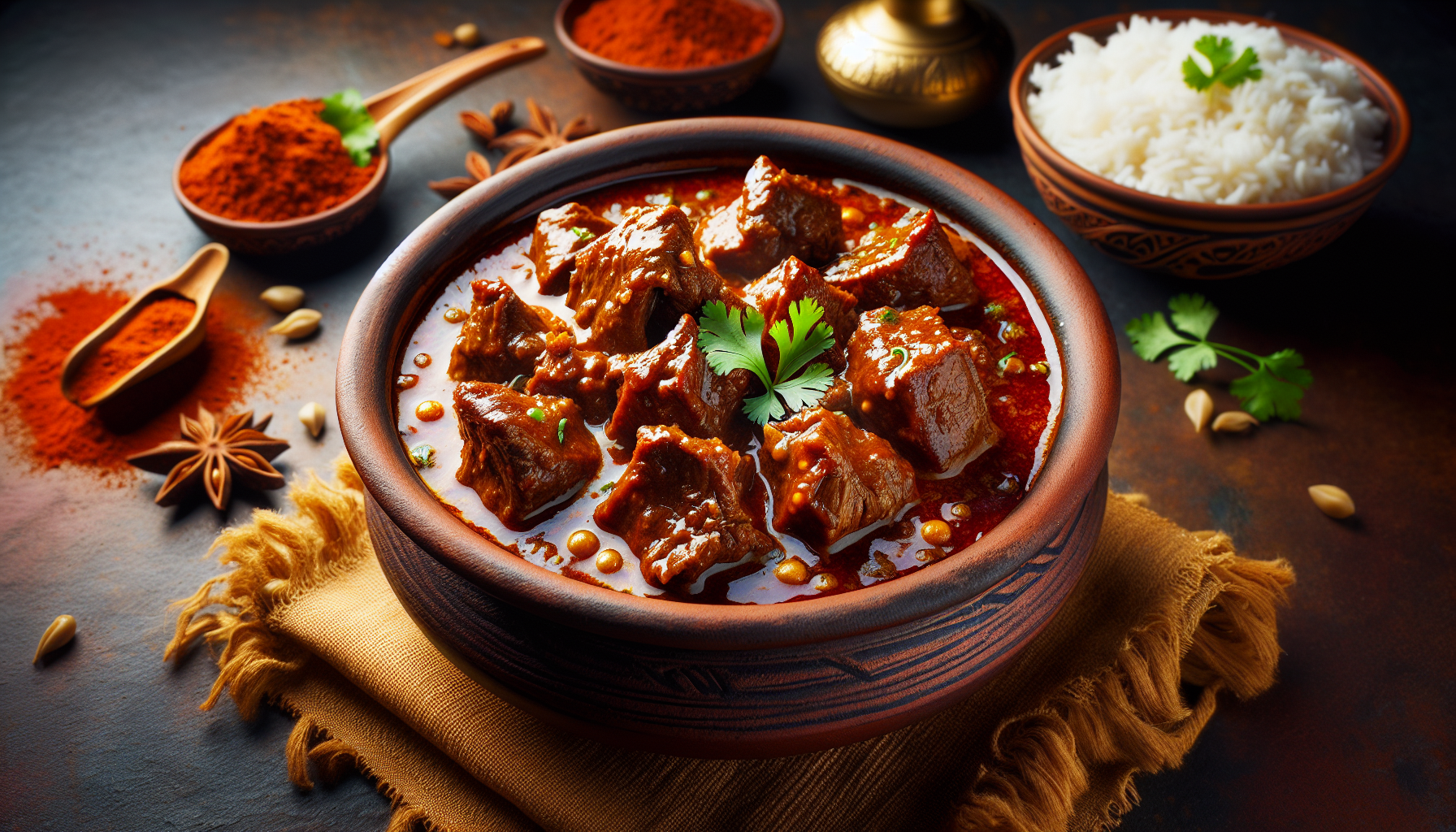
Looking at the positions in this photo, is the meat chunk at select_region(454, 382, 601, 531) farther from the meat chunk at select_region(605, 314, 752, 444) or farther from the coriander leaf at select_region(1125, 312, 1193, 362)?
the coriander leaf at select_region(1125, 312, 1193, 362)

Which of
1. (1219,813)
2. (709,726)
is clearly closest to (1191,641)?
(1219,813)

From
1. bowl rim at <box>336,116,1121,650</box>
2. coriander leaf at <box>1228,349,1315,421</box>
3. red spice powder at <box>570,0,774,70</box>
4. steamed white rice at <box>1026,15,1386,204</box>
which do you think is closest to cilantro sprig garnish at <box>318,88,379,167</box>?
red spice powder at <box>570,0,774,70</box>

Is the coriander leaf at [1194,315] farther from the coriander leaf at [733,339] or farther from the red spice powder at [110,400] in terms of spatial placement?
the red spice powder at [110,400]

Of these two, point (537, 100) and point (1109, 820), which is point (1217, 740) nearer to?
point (1109, 820)

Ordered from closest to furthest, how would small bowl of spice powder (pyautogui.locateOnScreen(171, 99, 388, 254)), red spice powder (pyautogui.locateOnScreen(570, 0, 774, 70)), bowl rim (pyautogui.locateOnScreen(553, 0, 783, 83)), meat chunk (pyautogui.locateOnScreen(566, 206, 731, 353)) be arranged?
meat chunk (pyautogui.locateOnScreen(566, 206, 731, 353)) → small bowl of spice powder (pyautogui.locateOnScreen(171, 99, 388, 254)) → bowl rim (pyautogui.locateOnScreen(553, 0, 783, 83)) → red spice powder (pyautogui.locateOnScreen(570, 0, 774, 70))

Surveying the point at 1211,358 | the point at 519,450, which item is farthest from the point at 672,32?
the point at 519,450

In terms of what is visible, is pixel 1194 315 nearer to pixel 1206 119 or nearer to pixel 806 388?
pixel 1206 119
